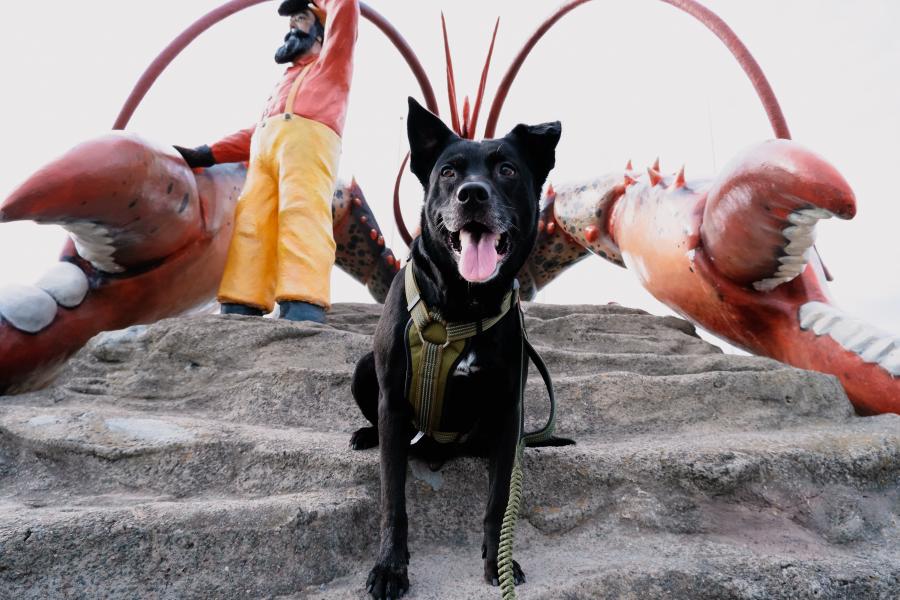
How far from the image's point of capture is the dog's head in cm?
154

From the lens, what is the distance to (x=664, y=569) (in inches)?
52.1

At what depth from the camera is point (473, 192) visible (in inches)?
60.4

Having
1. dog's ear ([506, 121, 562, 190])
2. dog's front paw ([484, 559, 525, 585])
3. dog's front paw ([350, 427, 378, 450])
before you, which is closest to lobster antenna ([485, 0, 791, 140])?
dog's ear ([506, 121, 562, 190])

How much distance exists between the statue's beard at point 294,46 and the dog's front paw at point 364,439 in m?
2.95

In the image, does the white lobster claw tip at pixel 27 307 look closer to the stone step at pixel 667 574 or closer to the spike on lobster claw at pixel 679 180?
the stone step at pixel 667 574

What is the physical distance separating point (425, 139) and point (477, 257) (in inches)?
19.6

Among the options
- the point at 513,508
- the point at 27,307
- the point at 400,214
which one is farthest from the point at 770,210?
the point at 400,214

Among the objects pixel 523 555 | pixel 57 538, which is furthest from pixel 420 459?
pixel 57 538

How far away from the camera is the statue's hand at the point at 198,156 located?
3.57 metres

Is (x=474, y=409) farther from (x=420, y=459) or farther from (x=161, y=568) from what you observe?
(x=161, y=568)

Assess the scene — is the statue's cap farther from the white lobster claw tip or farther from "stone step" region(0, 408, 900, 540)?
"stone step" region(0, 408, 900, 540)

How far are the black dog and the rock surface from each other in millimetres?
124

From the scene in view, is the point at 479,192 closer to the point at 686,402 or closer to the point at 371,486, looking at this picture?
the point at 371,486

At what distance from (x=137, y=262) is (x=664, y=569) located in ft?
9.64
